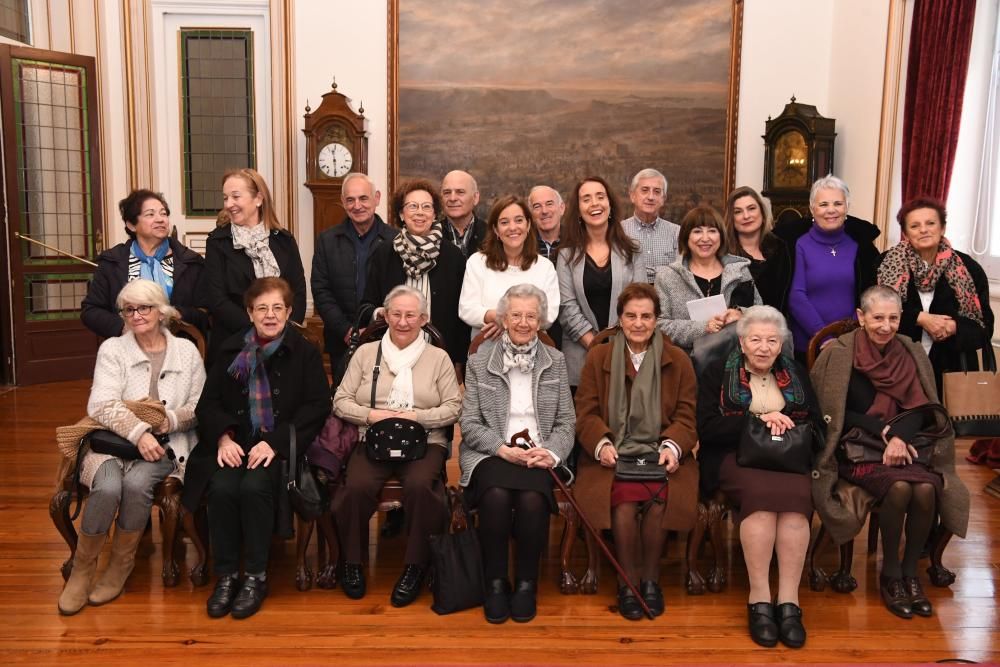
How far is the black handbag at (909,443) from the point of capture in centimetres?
331

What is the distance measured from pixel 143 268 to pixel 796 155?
584cm

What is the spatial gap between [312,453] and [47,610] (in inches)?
42.4

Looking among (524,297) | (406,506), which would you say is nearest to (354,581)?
(406,506)

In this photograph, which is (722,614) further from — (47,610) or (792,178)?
(792,178)

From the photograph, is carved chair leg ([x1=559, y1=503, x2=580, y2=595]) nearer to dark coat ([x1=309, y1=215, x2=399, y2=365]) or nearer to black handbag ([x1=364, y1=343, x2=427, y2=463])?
black handbag ([x1=364, y1=343, x2=427, y2=463])

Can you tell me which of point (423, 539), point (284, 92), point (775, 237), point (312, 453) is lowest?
point (423, 539)

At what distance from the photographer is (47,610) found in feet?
10.2

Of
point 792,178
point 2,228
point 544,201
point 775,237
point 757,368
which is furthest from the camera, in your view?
point 792,178

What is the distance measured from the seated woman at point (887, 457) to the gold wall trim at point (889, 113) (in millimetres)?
3820

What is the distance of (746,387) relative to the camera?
334 centimetres

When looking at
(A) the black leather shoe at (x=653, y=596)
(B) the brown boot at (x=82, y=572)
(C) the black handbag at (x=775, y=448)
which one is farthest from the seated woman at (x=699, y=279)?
(B) the brown boot at (x=82, y=572)

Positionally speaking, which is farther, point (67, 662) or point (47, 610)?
point (47, 610)

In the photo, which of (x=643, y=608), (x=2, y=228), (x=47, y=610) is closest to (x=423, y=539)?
(x=643, y=608)

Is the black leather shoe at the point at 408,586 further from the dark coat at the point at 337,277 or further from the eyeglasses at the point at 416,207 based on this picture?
the eyeglasses at the point at 416,207
